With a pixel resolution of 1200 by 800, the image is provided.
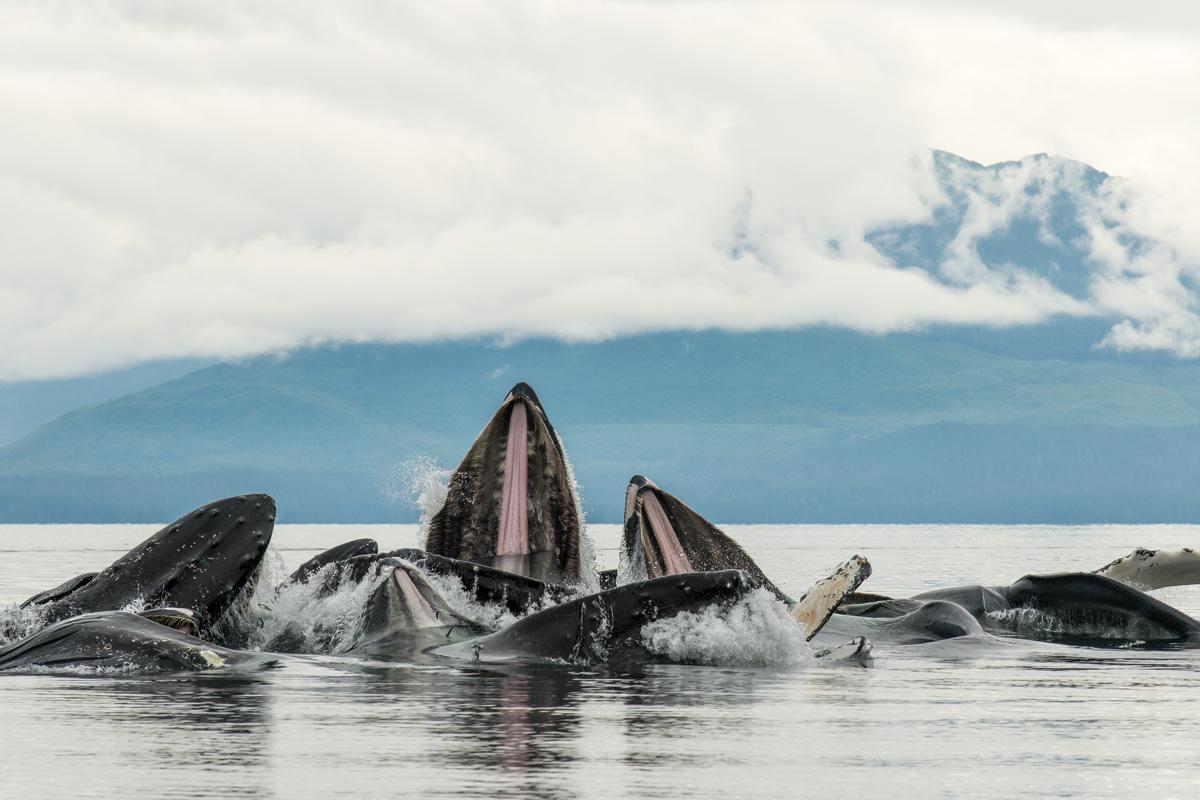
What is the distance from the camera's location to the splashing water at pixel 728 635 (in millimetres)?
13734

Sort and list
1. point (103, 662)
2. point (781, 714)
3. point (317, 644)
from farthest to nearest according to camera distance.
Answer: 1. point (317, 644)
2. point (103, 662)
3. point (781, 714)

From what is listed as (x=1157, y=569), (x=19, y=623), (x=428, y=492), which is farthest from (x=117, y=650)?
(x=1157, y=569)

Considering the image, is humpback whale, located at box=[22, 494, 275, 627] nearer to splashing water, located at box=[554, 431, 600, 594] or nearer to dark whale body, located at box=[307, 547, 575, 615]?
dark whale body, located at box=[307, 547, 575, 615]

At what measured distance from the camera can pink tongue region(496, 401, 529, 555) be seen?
16797mm

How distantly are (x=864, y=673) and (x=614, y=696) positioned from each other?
3.18 meters

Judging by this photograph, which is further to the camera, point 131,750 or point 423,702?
point 423,702

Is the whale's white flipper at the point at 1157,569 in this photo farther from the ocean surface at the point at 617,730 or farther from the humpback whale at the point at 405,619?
the humpback whale at the point at 405,619

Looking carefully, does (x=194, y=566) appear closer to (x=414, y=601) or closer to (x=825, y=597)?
(x=414, y=601)

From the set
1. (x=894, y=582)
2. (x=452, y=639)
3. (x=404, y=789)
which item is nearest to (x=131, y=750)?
(x=404, y=789)

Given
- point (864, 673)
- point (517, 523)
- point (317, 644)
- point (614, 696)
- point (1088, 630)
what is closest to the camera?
point (614, 696)

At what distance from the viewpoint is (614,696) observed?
37.6 feet

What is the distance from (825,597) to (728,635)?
1998mm

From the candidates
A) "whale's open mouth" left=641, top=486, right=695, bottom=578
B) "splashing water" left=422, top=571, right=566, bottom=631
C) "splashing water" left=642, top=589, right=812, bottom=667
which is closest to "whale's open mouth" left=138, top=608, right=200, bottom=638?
"splashing water" left=422, top=571, right=566, bottom=631

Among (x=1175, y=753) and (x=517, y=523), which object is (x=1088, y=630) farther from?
(x=1175, y=753)
